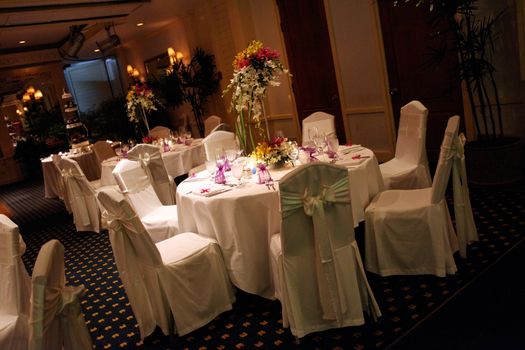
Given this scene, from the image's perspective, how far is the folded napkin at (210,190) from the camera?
3.28m

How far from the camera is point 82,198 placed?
6.08 m

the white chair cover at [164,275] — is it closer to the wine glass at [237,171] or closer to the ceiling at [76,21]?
the wine glass at [237,171]

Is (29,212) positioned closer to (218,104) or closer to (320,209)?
(218,104)

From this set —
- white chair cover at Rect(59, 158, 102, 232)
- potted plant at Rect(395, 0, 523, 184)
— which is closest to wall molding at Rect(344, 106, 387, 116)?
potted plant at Rect(395, 0, 523, 184)

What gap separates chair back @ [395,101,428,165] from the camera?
387 cm

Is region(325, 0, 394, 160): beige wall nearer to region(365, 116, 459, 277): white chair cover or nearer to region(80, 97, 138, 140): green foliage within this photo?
region(365, 116, 459, 277): white chair cover

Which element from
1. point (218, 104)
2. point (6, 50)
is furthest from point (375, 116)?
point (6, 50)

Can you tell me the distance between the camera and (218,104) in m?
9.80

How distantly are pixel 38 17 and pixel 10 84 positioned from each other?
856cm

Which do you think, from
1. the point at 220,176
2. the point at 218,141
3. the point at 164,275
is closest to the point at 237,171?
the point at 220,176

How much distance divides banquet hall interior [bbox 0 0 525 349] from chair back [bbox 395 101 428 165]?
0.7 inches

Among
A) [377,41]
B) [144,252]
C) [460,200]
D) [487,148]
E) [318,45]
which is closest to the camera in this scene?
[144,252]

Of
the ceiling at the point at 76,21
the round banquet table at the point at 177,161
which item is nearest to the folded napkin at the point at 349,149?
the round banquet table at the point at 177,161

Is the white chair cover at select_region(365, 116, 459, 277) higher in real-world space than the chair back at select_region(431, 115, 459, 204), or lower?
lower
